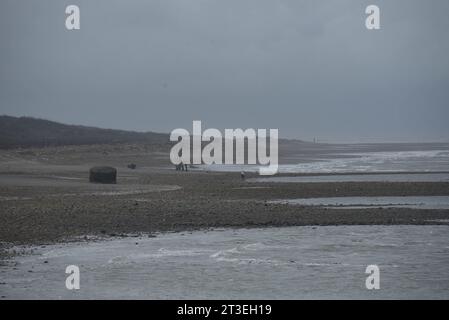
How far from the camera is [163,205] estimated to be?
26500 millimetres

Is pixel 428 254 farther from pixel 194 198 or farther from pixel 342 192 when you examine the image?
pixel 342 192

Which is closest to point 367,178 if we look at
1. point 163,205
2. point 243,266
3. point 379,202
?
point 379,202

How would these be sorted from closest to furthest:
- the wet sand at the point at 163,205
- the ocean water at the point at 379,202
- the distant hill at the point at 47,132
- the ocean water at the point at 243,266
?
the ocean water at the point at 243,266 < the wet sand at the point at 163,205 < the ocean water at the point at 379,202 < the distant hill at the point at 47,132

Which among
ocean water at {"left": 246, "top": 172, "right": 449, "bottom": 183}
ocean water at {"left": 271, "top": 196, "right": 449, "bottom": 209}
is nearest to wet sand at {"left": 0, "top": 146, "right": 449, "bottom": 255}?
ocean water at {"left": 271, "top": 196, "right": 449, "bottom": 209}

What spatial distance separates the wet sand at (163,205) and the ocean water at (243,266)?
5.54 ft

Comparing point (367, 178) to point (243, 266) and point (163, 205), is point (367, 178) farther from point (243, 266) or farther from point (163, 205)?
point (243, 266)

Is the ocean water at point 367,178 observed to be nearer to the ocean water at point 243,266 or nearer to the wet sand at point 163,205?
the wet sand at point 163,205

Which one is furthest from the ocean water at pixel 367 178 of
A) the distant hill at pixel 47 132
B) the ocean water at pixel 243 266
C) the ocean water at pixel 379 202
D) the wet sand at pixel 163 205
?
the distant hill at pixel 47 132

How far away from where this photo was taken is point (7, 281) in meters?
14.8

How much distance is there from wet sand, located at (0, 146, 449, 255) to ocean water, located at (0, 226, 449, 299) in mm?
1688

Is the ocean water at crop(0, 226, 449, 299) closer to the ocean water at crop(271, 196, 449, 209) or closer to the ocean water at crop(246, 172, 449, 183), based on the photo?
the ocean water at crop(271, 196, 449, 209)

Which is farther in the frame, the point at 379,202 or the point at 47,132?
the point at 47,132

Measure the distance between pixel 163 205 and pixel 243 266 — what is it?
1013cm

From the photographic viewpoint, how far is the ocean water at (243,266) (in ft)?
47.0
